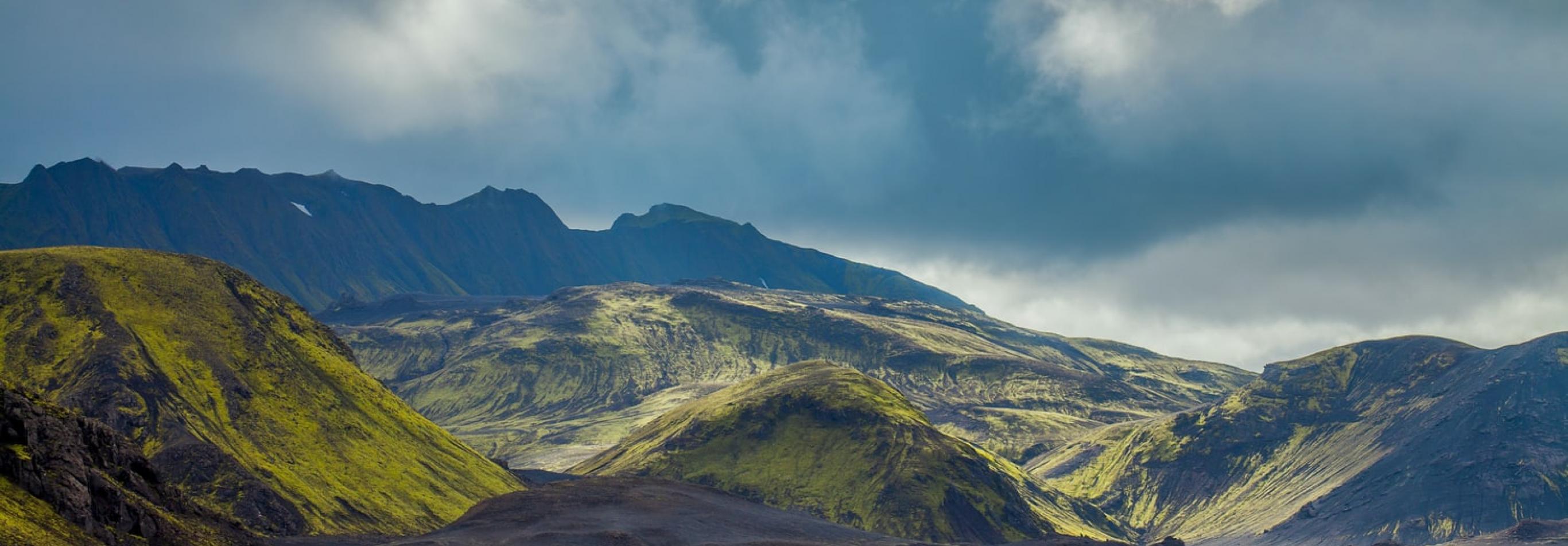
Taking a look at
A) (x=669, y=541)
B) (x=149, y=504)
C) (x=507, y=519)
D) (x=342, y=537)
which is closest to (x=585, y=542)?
(x=669, y=541)

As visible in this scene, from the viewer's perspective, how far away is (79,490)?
408 feet

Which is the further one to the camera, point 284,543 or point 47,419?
point 284,543

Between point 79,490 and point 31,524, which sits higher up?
point 79,490

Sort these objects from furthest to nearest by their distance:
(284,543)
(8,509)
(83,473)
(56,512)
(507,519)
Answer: (507,519)
(284,543)
(83,473)
(56,512)
(8,509)

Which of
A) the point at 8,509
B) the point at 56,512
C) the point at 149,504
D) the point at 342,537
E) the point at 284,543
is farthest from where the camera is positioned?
the point at 342,537

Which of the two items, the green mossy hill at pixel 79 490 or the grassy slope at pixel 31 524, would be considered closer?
the grassy slope at pixel 31 524

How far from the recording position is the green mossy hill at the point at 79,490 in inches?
4562

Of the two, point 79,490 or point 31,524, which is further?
point 79,490

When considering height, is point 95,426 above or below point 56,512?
above

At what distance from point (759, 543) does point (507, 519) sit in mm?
44954

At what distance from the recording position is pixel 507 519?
199625 mm

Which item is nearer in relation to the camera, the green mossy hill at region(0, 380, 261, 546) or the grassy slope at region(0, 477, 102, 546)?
the grassy slope at region(0, 477, 102, 546)

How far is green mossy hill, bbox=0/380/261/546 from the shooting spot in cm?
11588

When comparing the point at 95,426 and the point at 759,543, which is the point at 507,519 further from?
the point at 95,426
